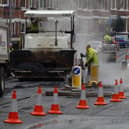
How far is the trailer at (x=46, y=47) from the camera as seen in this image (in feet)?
95.6

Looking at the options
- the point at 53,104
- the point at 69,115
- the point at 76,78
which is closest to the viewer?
the point at 69,115

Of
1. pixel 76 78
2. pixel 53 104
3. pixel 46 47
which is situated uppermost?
pixel 46 47

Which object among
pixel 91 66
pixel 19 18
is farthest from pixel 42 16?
pixel 19 18

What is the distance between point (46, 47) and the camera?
99.5ft

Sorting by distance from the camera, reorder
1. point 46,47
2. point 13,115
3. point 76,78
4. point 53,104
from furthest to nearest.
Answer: point 46,47 → point 76,78 → point 53,104 → point 13,115

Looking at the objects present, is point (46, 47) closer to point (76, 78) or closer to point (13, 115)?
point (76, 78)

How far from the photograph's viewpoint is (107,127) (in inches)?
557

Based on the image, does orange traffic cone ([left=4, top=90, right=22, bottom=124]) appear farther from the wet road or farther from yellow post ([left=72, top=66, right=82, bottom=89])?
yellow post ([left=72, top=66, right=82, bottom=89])

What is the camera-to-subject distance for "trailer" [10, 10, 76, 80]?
29125 millimetres

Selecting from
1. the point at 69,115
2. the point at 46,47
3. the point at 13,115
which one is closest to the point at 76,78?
the point at 46,47

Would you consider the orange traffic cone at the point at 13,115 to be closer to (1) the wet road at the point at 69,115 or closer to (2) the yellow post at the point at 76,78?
(1) the wet road at the point at 69,115

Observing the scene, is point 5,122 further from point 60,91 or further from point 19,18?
point 19,18

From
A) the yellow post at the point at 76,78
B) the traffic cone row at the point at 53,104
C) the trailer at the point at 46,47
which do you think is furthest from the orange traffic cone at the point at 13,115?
the trailer at the point at 46,47

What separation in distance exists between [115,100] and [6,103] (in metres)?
3.10
